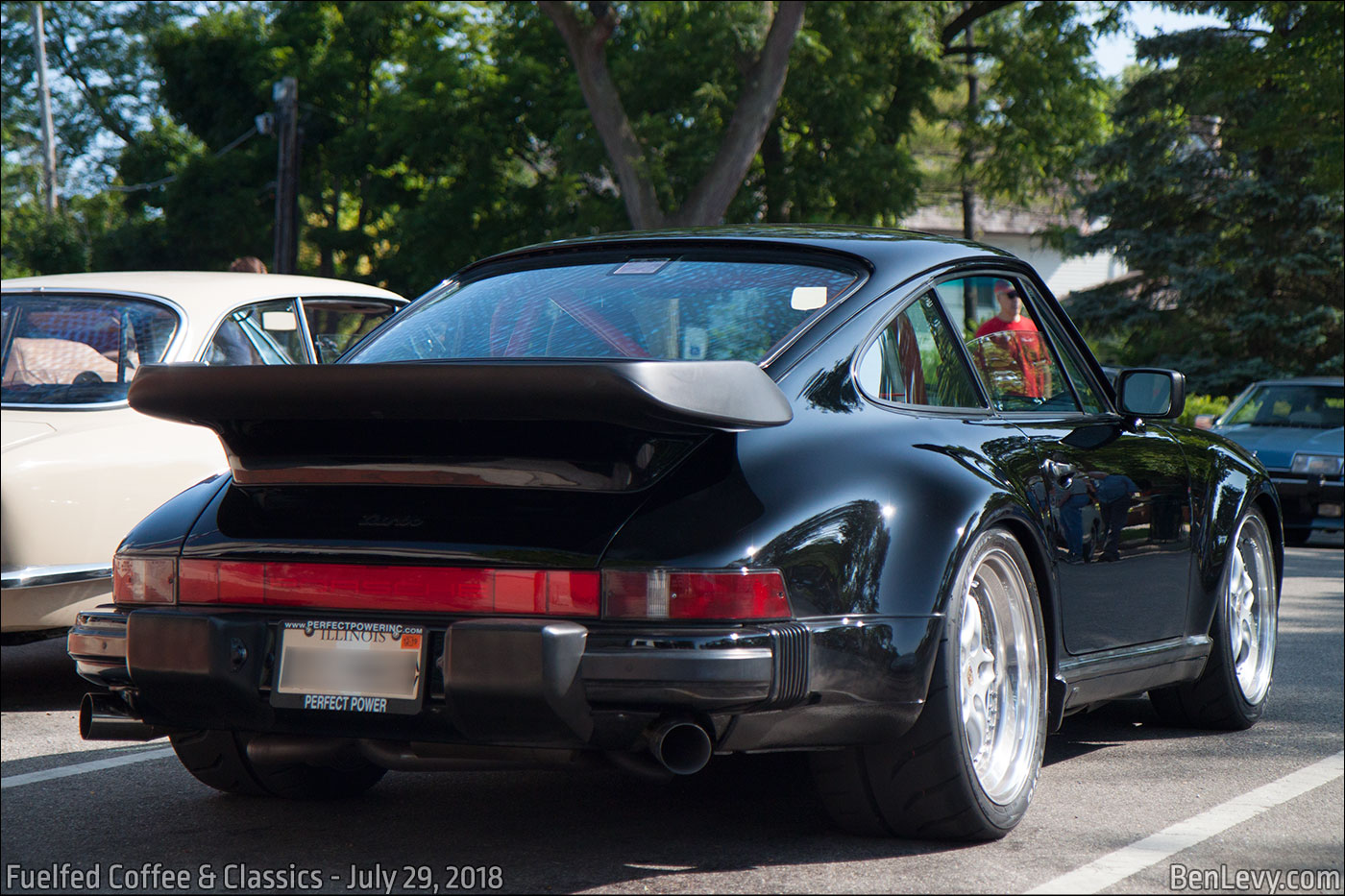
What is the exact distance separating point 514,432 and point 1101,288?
92.6ft

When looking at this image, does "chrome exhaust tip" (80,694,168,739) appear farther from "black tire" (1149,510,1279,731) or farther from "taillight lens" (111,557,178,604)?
"black tire" (1149,510,1279,731)

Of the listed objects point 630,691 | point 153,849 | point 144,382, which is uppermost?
point 144,382

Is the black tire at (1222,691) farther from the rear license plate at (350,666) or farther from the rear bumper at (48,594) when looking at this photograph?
the rear bumper at (48,594)

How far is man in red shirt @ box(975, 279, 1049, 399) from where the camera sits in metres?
4.33

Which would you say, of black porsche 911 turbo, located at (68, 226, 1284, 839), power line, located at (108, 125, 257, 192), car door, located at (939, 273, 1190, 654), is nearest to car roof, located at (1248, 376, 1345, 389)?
car door, located at (939, 273, 1190, 654)

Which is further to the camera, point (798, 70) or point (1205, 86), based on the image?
point (798, 70)

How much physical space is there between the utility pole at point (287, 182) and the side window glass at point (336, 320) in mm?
14581

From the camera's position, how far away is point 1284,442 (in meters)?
14.4

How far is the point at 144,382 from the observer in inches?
134

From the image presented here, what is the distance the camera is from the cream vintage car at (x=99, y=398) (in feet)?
18.4

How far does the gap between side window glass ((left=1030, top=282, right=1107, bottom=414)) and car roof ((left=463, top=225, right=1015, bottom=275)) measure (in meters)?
0.37

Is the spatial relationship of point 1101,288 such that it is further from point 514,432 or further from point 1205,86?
point 514,432

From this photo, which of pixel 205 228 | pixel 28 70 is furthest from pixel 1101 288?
pixel 28 70

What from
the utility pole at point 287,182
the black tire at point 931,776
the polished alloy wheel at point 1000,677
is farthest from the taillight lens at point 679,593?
the utility pole at point 287,182
